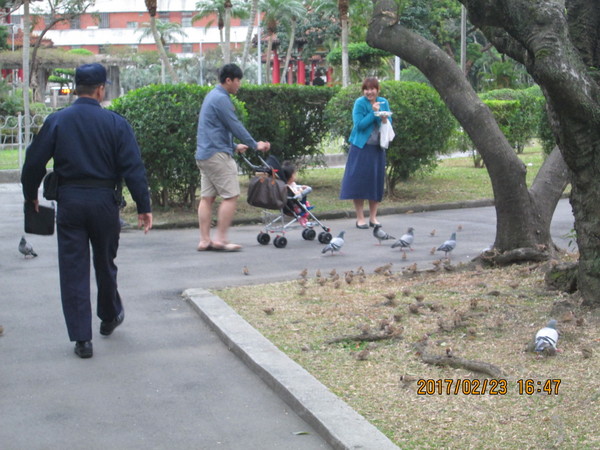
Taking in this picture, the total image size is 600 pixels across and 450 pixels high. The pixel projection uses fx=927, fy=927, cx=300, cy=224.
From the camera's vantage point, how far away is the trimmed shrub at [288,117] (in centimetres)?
1591

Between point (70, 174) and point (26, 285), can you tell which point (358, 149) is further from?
point (70, 174)

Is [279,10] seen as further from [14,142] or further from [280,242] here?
[280,242]

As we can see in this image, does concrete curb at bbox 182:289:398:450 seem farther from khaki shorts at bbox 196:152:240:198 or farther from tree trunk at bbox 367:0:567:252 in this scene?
khaki shorts at bbox 196:152:240:198

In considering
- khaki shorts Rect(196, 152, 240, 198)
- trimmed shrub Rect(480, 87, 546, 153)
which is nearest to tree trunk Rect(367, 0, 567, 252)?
khaki shorts Rect(196, 152, 240, 198)

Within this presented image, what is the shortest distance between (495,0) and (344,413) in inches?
126

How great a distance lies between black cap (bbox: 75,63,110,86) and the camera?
6520 millimetres

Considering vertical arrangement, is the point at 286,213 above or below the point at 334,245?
above

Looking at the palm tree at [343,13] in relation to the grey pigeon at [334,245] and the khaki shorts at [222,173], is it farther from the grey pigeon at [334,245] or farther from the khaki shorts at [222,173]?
the grey pigeon at [334,245]

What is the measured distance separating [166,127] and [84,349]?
718 cm

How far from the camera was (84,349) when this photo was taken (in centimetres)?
649

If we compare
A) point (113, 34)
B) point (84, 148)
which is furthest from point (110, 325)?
point (113, 34)

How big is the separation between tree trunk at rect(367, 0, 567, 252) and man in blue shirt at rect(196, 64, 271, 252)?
2.32 m

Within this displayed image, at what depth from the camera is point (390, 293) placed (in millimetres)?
7691

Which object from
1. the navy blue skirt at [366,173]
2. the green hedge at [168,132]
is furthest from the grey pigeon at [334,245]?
the green hedge at [168,132]
